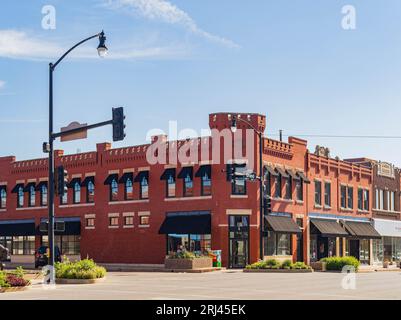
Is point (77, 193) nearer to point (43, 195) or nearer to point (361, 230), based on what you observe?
point (43, 195)

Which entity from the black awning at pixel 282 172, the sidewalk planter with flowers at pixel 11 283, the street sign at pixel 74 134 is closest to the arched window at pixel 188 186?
the black awning at pixel 282 172

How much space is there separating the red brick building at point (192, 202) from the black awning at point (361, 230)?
197 millimetres

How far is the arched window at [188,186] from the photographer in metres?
50.4

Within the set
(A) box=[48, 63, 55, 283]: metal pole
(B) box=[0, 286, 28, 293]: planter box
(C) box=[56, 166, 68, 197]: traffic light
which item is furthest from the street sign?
(B) box=[0, 286, 28, 293]: planter box

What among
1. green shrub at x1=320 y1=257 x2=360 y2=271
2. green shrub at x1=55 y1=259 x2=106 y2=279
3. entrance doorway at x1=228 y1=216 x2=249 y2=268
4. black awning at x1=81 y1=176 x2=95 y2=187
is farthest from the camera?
black awning at x1=81 y1=176 x2=95 y2=187

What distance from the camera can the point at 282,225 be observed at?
50156 mm

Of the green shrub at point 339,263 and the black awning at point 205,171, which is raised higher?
the black awning at point 205,171

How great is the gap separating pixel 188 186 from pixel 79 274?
20.7 metres

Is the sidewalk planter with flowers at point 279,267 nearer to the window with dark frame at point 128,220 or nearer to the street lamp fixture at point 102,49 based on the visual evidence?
the window with dark frame at point 128,220

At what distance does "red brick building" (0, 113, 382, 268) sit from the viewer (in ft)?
160

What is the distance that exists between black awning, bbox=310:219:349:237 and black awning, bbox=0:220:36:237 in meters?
23.8

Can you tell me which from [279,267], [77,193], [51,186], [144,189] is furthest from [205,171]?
[51,186]

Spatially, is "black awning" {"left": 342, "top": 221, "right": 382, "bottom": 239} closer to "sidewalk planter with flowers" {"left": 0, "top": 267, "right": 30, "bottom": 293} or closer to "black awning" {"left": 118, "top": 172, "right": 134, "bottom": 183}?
"black awning" {"left": 118, "top": 172, "right": 134, "bottom": 183}
